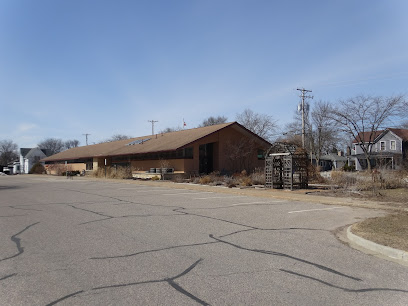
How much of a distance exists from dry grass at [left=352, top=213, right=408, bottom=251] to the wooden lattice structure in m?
9.93

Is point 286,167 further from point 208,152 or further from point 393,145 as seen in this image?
point 393,145

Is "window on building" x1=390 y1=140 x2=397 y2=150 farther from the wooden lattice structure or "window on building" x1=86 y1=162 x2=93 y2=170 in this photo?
"window on building" x1=86 y1=162 x2=93 y2=170

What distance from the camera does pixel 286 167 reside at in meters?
19.8

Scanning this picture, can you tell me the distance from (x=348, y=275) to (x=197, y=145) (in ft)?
93.1

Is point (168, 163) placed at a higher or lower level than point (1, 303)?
higher

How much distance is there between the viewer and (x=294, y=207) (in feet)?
42.9

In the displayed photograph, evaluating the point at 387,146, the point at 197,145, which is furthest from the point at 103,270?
the point at 387,146

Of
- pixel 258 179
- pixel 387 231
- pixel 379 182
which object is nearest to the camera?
pixel 387 231

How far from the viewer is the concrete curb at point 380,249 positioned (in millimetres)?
6234

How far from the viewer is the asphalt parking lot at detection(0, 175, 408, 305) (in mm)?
Result: 4496

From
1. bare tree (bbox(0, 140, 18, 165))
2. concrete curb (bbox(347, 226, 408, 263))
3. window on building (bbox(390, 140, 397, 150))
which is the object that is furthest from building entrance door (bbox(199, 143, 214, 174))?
bare tree (bbox(0, 140, 18, 165))

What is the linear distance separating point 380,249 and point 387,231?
143 centimetres

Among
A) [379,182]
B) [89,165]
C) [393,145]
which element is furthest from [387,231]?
[393,145]

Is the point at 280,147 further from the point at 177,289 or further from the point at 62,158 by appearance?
the point at 62,158
